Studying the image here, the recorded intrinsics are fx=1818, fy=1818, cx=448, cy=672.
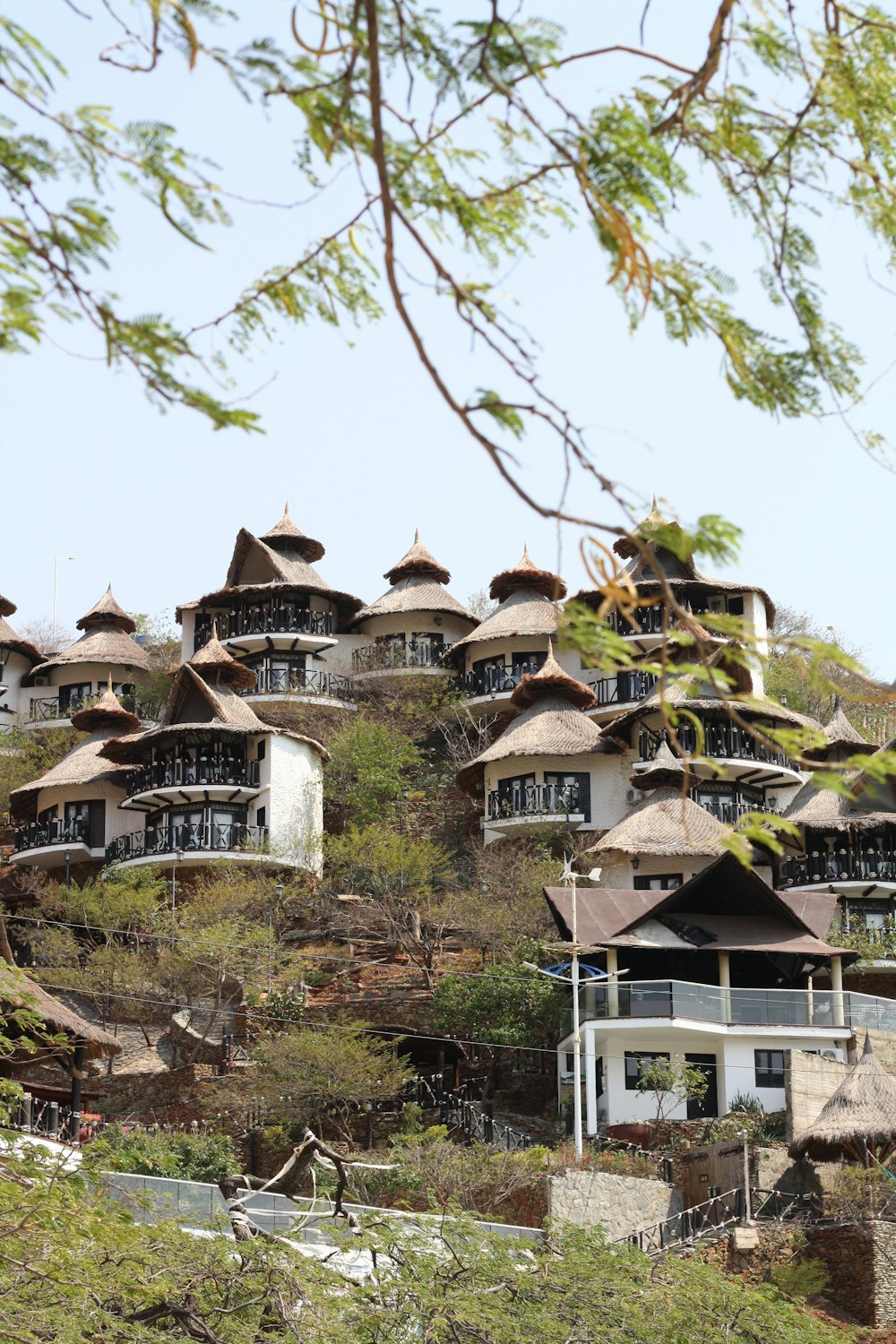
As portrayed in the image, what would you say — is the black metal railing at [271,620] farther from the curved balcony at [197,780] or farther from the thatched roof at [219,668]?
the curved balcony at [197,780]

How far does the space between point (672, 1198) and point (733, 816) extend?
19.4 m

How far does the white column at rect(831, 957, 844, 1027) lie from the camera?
117ft

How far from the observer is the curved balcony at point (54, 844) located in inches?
2020

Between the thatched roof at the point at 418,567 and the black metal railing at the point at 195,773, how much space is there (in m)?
14.5

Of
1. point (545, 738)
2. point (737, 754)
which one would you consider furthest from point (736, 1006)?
point (545, 738)

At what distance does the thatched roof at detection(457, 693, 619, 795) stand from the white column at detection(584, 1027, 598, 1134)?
14946 mm

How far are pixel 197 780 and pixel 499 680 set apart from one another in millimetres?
12066

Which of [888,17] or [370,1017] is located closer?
[888,17]

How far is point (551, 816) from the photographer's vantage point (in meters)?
48.5

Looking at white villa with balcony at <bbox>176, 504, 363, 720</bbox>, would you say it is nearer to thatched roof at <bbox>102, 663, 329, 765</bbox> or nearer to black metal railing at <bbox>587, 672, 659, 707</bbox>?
thatched roof at <bbox>102, 663, 329, 765</bbox>

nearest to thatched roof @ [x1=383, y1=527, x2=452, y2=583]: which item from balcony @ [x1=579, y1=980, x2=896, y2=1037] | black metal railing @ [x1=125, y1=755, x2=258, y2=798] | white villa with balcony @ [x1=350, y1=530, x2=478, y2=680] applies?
white villa with balcony @ [x1=350, y1=530, x2=478, y2=680]

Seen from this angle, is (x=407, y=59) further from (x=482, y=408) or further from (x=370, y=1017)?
(x=370, y=1017)

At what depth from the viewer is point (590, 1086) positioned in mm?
33594

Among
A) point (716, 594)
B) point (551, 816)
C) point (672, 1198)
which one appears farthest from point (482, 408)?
point (716, 594)
